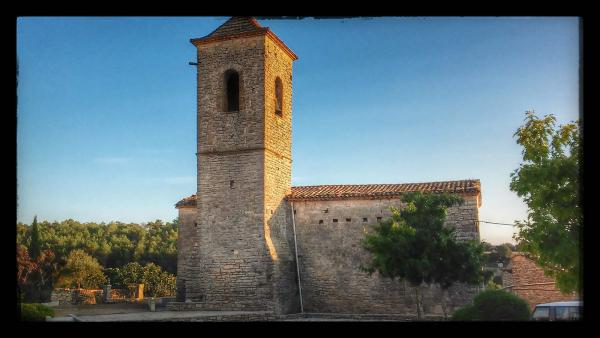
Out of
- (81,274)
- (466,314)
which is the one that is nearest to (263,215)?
(466,314)

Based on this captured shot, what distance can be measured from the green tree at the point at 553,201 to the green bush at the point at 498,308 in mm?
1464

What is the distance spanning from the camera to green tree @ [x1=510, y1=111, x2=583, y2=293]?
14.1m

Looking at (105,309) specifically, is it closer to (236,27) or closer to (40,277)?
(236,27)

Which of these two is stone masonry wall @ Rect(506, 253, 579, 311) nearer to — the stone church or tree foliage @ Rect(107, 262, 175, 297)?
the stone church

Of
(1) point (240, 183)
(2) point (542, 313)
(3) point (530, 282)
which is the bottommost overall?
(3) point (530, 282)

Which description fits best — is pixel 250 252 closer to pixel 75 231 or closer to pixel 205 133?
pixel 205 133

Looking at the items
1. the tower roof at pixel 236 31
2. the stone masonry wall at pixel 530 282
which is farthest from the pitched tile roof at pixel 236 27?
the stone masonry wall at pixel 530 282

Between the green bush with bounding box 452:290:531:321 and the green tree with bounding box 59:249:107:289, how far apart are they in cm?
2442

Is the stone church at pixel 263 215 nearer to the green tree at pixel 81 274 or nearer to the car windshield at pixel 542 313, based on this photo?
the car windshield at pixel 542 313

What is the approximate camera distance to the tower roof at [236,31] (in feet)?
63.3

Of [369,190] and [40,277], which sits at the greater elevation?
[369,190]

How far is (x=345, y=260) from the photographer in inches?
766

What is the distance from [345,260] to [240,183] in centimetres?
430
